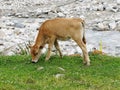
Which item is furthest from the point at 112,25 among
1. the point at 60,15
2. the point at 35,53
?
the point at 35,53

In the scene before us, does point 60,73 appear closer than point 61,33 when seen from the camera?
Yes

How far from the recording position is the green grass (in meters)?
12.9

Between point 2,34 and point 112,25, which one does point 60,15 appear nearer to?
point 112,25

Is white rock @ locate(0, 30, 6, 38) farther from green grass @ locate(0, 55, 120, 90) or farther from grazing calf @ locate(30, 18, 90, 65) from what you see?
grazing calf @ locate(30, 18, 90, 65)

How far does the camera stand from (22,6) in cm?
4238

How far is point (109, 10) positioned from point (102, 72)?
23.1m

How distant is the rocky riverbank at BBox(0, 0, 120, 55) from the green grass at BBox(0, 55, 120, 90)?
664 cm

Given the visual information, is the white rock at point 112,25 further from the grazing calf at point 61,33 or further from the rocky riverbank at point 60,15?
the grazing calf at point 61,33

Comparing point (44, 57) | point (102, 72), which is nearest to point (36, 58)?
point (44, 57)

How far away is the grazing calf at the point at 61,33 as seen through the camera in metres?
15.8

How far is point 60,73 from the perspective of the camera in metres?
14.4

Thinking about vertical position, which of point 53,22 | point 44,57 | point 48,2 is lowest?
point 48,2

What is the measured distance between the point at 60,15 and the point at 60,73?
22198 mm

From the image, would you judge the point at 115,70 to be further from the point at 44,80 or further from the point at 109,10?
the point at 109,10
